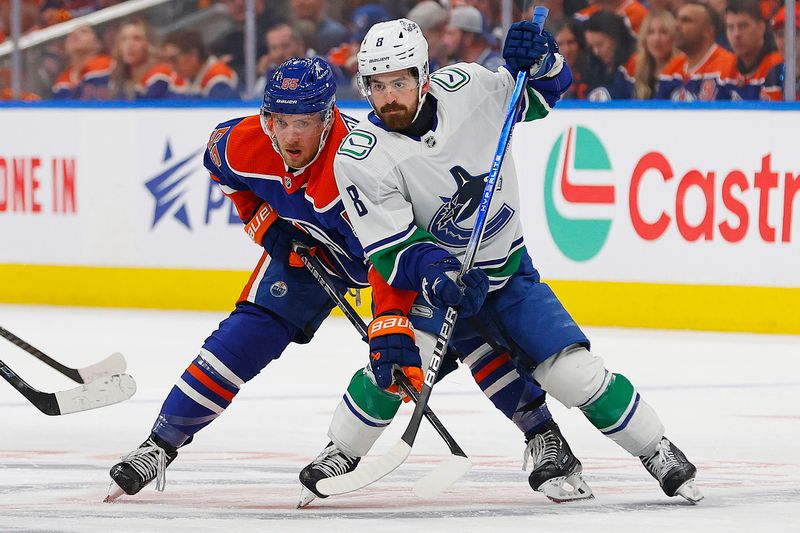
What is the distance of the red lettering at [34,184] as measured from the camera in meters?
8.80

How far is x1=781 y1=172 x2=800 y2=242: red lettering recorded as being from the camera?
7086 millimetres

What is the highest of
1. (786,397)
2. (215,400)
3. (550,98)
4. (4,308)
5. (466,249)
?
(550,98)

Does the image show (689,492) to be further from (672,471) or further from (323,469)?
(323,469)

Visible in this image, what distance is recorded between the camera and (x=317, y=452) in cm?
467

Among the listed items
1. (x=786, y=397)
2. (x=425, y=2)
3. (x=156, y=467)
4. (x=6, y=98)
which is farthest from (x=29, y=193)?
(x=156, y=467)

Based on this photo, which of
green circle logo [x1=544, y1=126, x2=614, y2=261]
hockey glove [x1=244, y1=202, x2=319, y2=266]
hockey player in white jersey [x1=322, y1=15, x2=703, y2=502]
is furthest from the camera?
green circle logo [x1=544, y1=126, x2=614, y2=261]

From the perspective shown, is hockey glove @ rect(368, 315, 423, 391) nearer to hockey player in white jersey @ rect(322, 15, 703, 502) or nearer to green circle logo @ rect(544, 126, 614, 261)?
hockey player in white jersey @ rect(322, 15, 703, 502)

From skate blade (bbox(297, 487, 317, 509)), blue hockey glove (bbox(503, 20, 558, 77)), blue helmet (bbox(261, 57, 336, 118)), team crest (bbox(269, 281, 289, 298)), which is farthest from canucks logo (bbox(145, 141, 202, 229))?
skate blade (bbox(297, 487, 317, 509))

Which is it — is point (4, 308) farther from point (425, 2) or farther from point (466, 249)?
point (466, 249)

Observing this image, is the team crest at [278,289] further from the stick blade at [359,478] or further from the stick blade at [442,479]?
the stick blade at [442,479]

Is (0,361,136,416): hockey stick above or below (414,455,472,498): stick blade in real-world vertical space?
below

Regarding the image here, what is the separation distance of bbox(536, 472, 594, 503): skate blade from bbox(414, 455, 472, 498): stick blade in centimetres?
27

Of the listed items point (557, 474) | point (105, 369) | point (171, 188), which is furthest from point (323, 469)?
point (171, 188)

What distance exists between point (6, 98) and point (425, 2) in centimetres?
244
